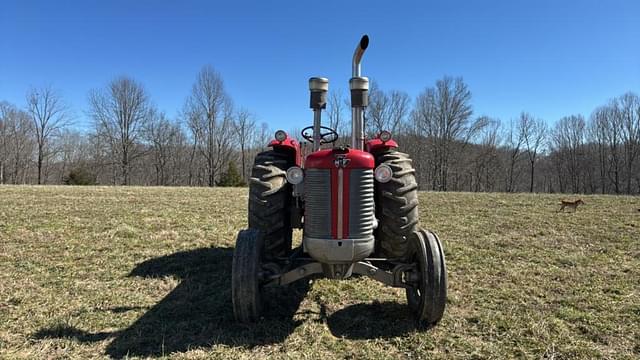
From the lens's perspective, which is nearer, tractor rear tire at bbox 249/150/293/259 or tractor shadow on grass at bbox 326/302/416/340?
tractor shadow on grass at bbox 326/302/416/340

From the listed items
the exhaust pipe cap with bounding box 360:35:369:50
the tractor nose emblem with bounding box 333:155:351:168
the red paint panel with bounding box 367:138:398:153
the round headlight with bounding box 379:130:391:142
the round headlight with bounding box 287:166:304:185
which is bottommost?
the round headlight with bounding box 287:166:304:185

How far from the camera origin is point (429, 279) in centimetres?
329

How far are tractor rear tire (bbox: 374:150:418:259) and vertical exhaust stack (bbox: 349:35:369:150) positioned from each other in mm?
452

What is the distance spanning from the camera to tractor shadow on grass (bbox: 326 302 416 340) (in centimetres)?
342

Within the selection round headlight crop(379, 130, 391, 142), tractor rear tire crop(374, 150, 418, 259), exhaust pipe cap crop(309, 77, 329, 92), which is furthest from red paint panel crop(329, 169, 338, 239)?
round headlight crop(379, 130, 391, 142)

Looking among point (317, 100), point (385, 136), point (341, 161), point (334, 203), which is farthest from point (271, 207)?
point (385, 136)

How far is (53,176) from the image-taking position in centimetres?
5150

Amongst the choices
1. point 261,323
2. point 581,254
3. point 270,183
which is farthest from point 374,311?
point 581,254

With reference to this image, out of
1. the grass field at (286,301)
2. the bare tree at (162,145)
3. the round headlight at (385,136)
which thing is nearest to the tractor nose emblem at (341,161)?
the round headlight at (385,136)

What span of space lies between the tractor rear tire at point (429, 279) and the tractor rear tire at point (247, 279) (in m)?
1.34

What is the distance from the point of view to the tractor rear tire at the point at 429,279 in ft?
10.8

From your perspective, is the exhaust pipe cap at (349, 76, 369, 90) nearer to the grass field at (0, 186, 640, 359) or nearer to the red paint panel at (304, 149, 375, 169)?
the red paint panel at (304, 149, 375, 169)

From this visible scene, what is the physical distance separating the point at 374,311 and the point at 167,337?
1866 millimetres

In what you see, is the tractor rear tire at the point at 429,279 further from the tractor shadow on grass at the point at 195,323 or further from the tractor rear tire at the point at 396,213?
the tractor shadow on grass at the point at 195,323
